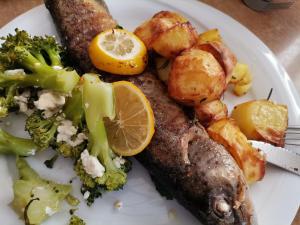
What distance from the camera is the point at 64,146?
1.71 m

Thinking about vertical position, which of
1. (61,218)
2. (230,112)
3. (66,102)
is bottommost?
(61,218)

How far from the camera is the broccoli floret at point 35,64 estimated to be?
68.7 inches

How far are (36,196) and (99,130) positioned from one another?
0.36 metres

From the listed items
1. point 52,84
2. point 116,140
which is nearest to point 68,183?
point 116,140

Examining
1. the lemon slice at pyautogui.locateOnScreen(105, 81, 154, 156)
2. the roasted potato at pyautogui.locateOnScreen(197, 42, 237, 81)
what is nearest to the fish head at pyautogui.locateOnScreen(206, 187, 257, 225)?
the lemon slice at pyautogui.locateOnScreen(105, 81, 154, 156)

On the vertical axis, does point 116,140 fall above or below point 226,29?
below

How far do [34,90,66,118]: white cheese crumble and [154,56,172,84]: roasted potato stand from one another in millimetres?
467

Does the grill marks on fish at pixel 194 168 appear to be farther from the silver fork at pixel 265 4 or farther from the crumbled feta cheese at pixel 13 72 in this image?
the silver fork at pixel 265 4

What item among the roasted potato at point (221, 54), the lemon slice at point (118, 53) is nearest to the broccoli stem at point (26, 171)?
the lemon slice at point (118, 53)

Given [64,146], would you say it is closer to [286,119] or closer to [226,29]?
[286,119]

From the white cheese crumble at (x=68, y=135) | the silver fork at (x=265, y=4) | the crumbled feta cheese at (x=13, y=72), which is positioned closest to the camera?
the white cheese crumble at (x=68, y=135)

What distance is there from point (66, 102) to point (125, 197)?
501 millimetres

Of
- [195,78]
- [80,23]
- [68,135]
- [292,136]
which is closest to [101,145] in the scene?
[68,135]

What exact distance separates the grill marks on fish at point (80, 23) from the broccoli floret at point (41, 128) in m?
0.34
